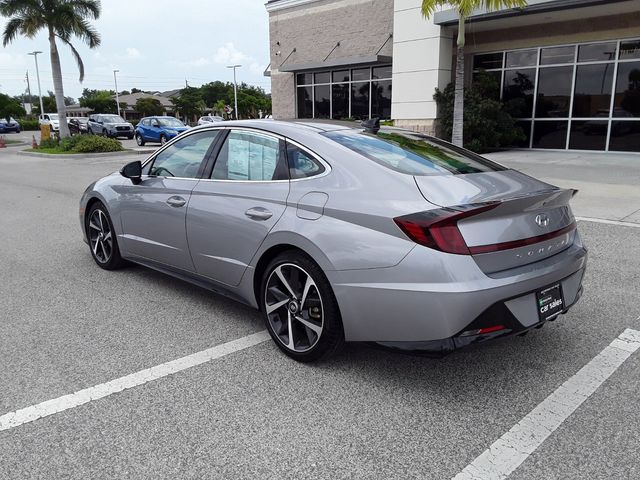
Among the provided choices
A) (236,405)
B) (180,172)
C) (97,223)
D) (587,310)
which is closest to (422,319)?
(236,405)

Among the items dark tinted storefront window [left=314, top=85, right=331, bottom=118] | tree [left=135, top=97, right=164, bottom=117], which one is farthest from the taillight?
tree [left=135, top=97, right=164, bottom=117]

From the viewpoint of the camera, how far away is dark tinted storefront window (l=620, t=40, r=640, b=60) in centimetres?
1553

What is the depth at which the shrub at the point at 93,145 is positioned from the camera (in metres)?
22.4

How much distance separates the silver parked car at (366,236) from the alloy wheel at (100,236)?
121 cm

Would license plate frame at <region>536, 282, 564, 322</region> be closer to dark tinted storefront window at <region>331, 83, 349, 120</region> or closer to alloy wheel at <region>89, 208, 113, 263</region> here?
alloy wheel at <region>89, 208, 113, 263</region>

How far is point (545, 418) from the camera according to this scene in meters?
2.85

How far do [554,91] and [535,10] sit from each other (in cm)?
323

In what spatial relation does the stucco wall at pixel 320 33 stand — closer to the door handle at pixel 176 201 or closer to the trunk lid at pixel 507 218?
the door handle at pixel 176 201

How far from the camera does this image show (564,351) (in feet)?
11.9

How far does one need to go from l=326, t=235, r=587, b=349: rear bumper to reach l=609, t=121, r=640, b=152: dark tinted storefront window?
1537 centimetres

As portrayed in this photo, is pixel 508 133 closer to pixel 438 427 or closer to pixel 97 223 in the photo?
pixel 97 223

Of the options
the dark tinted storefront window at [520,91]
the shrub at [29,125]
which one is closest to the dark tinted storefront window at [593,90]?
the dark tinted storefront window at [520,91]

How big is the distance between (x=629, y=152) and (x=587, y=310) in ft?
46.3

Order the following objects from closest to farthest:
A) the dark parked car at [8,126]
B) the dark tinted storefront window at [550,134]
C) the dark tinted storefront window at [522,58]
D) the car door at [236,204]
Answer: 1. the car door at [236,204]
2. the dark tinted storefront window at [550,134]
3. the dark tinted storefront window at [522,58]
4. the dark parked car at [8,126]
